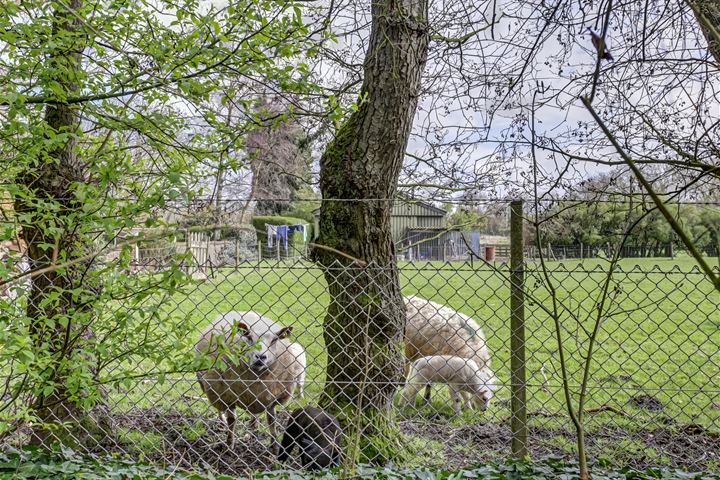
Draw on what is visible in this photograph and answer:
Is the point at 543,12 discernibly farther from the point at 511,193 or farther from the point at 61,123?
the point at 61,123

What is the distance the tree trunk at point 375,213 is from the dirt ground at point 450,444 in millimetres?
482

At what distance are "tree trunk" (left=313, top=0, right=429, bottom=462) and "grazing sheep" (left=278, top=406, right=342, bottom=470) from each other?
17 cm

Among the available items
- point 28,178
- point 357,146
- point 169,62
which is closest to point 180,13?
point 169,62

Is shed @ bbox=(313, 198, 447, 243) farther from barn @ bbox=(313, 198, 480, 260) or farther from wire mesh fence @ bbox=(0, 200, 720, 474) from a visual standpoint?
wire mesh fence @ bbox=(0, 200, 720, 474)

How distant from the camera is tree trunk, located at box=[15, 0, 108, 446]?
284cm

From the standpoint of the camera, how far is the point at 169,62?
294 cm

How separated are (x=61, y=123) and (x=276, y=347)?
7.98 ft

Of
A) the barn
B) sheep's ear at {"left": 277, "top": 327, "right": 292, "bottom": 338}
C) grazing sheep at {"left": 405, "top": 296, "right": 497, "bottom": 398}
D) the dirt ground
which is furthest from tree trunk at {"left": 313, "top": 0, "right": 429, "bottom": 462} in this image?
grazing sheep at {"left": 405, "top": 296, "right": 497, "bottom": 398}

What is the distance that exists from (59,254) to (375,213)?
208cm

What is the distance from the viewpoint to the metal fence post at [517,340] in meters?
3.54

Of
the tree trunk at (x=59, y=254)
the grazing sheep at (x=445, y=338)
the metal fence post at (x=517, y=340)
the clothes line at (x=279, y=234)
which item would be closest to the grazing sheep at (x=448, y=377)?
the grazing sheep at (x=445, y=338)

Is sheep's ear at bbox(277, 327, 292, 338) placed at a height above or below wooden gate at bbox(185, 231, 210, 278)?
below

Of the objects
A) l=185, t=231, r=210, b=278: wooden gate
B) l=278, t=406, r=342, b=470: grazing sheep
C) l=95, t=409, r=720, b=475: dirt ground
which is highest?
l=185, t=231, r=210, b=278: wooden gate

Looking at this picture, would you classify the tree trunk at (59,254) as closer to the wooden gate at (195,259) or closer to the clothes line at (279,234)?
the wooden gate at (195,259)
